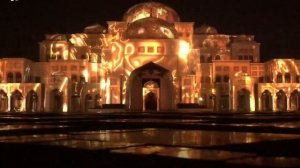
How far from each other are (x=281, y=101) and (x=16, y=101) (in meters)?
26.7

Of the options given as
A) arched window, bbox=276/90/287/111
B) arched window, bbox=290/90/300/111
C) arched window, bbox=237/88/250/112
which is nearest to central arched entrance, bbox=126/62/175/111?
arched window, bbox=237/88/250/112

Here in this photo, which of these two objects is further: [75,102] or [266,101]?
[266,101]

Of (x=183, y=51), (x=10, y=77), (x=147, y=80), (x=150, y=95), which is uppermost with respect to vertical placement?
(x=183, y=51)

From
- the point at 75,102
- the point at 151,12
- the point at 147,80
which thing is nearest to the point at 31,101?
the point at 75,102

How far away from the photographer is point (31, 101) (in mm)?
44688

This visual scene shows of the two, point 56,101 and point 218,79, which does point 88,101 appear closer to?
point 56,101

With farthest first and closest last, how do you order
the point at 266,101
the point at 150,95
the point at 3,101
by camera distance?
1. the point at 266,101
2. the point at 150,95
3. the point at 3,101

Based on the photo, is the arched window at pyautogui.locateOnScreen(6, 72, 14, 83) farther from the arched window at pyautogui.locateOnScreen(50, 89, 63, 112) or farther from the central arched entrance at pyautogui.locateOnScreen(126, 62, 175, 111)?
the central arched entrance at pyautogui.locateOnScreen(126, 62, 175, 111)

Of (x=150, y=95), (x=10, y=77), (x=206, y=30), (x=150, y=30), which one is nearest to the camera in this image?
(x=150, y=30)

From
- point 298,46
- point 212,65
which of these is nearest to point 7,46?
point 212,65

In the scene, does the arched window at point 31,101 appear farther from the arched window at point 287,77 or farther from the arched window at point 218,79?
the arched window at point 287,77

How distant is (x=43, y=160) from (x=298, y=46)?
4645cm

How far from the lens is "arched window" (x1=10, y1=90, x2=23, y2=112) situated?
42006 millimetres

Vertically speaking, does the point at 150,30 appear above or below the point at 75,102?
above
